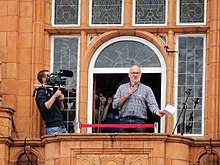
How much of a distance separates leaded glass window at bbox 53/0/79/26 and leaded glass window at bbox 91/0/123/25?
0.33 meters

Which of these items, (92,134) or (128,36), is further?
(128,36)

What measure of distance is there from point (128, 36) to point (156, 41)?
582 millimetres

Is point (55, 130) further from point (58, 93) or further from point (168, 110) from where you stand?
point (168, 110)

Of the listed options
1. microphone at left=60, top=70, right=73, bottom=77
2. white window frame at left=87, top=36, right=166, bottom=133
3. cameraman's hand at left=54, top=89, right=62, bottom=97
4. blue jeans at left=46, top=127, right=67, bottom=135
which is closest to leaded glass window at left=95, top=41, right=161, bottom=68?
→ white window frame at left=87, top=36, right=166, bottom=133

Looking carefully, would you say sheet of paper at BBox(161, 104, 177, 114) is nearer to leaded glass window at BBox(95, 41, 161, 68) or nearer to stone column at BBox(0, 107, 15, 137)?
leaded glass window at BBox(95, 41, 161, 68)

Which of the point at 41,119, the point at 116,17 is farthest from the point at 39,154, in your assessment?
the point at 116,17

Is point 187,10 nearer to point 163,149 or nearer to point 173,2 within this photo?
point 173,2

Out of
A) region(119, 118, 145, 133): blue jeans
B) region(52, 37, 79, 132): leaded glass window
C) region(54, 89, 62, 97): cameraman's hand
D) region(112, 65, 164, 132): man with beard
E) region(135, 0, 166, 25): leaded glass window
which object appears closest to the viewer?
region(119, 118, 145, 133): blue jeans

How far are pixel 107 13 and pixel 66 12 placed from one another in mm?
800

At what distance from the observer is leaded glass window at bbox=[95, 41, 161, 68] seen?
33.5 metres

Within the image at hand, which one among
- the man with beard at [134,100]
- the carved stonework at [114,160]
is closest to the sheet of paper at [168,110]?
the man with beard at [134,100]

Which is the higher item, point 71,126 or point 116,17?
point 116,17

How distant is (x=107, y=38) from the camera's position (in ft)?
110

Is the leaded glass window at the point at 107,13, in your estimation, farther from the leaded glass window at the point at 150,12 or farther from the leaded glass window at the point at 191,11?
the leaded glass window at the point at 191,11
